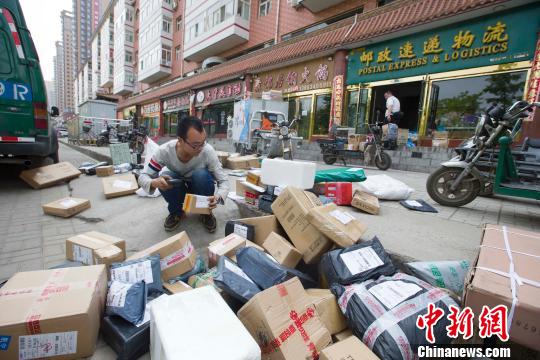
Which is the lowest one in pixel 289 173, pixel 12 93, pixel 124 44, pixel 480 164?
pixel 289 173

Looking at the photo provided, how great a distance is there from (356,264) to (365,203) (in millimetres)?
1272

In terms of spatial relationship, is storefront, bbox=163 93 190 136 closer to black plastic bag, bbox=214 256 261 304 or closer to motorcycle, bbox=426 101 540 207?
motorcycle, bbox=426 101 540 207

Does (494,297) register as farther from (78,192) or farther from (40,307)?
(78,192)

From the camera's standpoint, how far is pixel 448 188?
3.23m

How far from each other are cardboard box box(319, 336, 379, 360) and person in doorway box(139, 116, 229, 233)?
1.58 m

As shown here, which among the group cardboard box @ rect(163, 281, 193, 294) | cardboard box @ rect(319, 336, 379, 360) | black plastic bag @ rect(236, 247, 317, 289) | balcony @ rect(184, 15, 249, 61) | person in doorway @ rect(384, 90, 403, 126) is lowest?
cardboard box @ rect(163, 281, 193, 294)

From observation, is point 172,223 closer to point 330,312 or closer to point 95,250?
point 95,250

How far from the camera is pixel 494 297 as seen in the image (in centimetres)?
104

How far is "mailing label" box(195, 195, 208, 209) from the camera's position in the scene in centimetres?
228

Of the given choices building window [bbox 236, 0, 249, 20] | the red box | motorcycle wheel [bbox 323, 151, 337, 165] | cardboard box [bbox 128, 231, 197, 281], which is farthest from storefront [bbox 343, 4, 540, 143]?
building window [bbox 236, 0, 249, 20]

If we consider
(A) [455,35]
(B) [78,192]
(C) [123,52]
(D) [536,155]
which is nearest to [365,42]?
(A) [455,35]

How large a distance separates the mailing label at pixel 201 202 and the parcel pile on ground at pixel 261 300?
1.54 feet

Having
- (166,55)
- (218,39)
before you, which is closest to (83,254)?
(218,39)

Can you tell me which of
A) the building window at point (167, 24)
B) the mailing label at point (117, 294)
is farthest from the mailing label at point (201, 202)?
the building window at point (167, 24)
